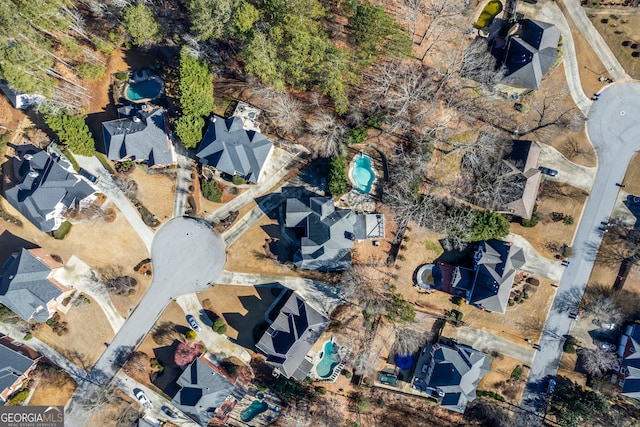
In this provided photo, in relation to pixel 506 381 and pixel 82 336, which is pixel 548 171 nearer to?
pixel 506 381

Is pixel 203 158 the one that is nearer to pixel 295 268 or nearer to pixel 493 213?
pixel 295 268

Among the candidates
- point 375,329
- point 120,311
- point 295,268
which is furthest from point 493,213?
point 120,311

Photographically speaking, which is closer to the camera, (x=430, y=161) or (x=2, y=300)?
(x=2, y=300)

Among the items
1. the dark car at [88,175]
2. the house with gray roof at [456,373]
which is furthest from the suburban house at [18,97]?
the house with gray roof at [456,373]

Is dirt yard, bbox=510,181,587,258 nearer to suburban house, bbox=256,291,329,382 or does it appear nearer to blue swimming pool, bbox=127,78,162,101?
suburban house, bbox=256,291,329,382

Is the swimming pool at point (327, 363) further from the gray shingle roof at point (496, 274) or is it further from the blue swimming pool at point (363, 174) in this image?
the blue swimming pool at point (363, 174)

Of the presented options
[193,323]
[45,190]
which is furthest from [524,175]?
[45,190]
